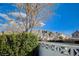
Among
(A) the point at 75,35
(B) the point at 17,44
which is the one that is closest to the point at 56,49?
(A) the point at 75,35

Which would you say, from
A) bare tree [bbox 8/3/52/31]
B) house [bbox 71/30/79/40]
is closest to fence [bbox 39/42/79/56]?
house [bbox 71/30/79/40]

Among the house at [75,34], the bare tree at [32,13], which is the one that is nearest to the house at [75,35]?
the house at [75,34]

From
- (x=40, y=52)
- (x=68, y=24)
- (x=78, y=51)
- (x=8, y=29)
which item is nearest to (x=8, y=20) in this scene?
(x=8, y=29)

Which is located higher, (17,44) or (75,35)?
(75,35)

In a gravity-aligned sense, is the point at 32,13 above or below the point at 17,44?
above

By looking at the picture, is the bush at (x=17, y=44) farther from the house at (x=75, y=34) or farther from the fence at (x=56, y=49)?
the house at (x=75, y=34)

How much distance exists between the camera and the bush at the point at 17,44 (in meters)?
3.12

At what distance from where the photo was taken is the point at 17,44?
10.3ft

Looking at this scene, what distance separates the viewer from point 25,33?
3.12 meters

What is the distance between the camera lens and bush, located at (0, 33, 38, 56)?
10.2 ft

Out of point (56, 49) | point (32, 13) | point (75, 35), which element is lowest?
point (56, 49)

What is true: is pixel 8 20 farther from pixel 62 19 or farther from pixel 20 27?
pixel 62 19

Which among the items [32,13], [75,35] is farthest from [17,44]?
[75,35]

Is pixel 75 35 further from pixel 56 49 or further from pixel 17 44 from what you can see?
pixel 17 44
